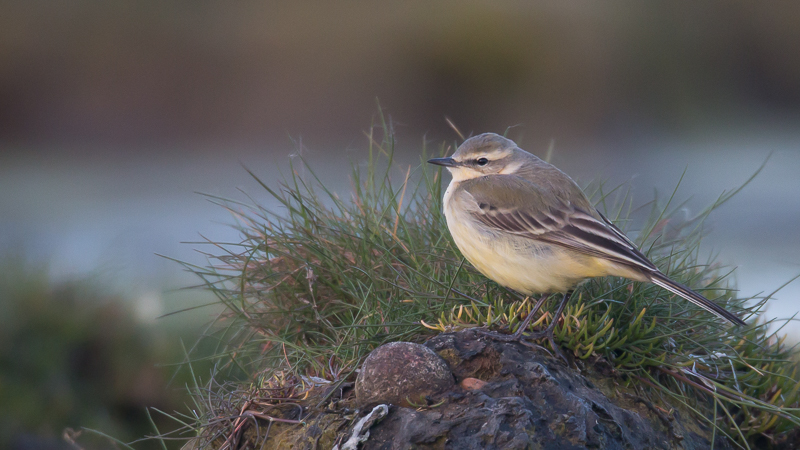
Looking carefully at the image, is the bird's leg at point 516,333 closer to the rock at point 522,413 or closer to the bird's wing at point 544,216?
the rock at point 522,413

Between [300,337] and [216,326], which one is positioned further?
[216,326]

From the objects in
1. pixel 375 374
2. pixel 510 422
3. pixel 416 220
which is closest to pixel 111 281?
pixel 416 220

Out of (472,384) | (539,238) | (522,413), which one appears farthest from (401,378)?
(539,238)

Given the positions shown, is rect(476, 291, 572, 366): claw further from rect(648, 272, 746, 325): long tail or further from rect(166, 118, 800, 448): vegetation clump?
rect(648, 272, 746, 325): long tail

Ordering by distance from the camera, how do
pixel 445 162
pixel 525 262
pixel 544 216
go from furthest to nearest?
pixel 445 162 → pixel 544 216 → pixel 525 262

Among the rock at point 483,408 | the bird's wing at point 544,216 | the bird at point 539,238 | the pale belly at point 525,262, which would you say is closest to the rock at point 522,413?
the rock at point 483,408

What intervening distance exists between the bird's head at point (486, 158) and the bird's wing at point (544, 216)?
8.5 inches

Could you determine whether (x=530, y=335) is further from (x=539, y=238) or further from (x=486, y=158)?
(x=486, y=158)

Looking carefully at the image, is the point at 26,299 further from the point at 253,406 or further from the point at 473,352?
the point at 473,352

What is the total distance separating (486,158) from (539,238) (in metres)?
0.77

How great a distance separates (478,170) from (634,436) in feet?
5.93

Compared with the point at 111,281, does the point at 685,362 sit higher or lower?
lower

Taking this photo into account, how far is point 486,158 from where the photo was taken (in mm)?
3795

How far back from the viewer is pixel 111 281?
5.43 meters
